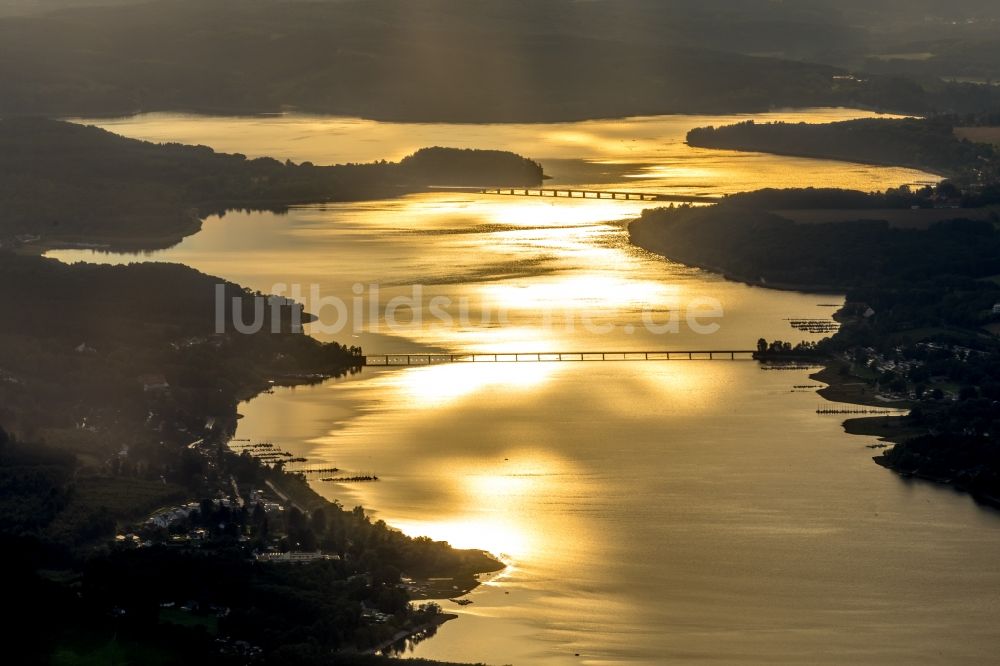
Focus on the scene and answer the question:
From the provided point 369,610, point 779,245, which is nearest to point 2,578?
point 369,610

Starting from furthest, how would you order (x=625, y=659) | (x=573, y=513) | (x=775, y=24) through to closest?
(x=775, y=24) → (x=573, y=513) → (x=625, y=659)

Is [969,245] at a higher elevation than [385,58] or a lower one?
lower

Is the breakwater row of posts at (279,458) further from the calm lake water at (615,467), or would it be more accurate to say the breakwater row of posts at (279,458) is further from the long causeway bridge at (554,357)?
the long causeway bridge at (554,357)

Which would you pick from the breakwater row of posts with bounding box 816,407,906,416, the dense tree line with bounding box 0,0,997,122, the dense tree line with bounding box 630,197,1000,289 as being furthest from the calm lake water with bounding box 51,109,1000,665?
the dense tree line with bounding box 0,0,997,122

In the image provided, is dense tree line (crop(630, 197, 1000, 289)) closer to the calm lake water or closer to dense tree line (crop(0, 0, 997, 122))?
the calm lake water

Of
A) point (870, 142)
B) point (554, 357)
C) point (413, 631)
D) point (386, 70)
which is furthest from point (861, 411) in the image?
point (386, 70)

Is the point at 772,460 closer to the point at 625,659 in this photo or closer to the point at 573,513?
the point at 573,513

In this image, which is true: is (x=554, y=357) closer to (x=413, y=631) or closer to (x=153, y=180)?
(x=413, y=631)
